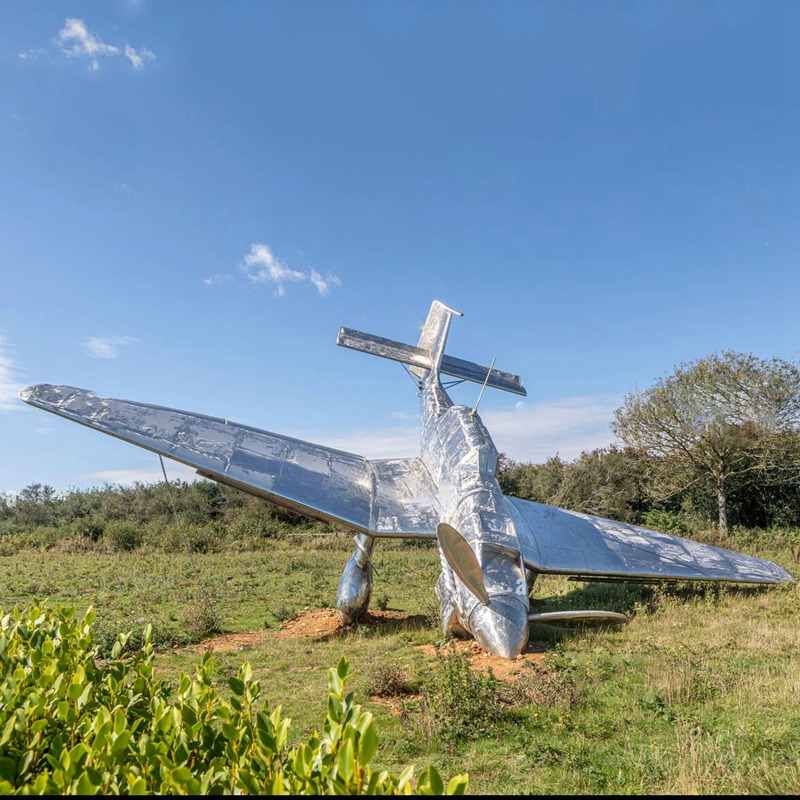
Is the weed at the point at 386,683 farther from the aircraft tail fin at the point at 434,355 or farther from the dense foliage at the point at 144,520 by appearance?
the dense foliage at the point at 144,520

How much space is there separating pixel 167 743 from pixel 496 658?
659 cm

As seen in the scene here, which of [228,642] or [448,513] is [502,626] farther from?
[228,642]

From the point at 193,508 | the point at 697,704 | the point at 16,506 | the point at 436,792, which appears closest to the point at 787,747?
the point at 697,704

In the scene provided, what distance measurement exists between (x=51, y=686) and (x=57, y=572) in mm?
20039

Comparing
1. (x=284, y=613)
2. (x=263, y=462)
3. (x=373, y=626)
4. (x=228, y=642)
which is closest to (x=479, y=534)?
(x=373, y=626)

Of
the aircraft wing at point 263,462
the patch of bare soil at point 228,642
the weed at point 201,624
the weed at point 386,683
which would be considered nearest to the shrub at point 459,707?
the weed at point 386,683

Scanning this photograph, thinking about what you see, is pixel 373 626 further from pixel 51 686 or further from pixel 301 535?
pixel 301 535

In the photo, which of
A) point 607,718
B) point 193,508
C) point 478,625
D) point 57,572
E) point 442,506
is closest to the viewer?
point 607,718

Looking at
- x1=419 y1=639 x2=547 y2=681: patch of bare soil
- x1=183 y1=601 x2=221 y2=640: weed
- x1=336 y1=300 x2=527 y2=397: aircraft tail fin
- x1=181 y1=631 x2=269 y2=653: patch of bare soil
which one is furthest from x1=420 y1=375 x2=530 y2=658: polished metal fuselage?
x1=183 y1=601 x2=221 y2=640: weed

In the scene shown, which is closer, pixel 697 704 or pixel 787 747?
pixel 787 747

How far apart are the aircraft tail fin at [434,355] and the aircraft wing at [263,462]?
5.31 meters

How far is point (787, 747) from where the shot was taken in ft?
15.0

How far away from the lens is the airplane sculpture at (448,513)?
895 cm

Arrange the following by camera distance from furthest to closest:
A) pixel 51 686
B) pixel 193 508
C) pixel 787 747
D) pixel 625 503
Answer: pixel 193 508 → pixel 625 503 → pixel 787 747 → pixel 51 686
